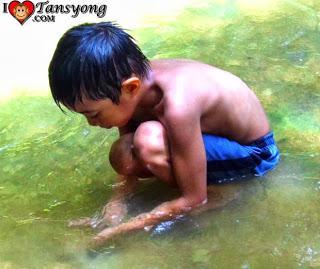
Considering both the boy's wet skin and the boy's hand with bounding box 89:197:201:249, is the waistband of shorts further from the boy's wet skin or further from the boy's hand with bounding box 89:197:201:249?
the boy's hand with bounding box 89:197:201:249

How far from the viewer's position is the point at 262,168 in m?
2.22

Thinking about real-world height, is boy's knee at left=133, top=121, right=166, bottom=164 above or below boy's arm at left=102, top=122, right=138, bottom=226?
above

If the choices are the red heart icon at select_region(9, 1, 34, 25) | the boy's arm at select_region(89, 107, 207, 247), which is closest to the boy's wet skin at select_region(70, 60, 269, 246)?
the boy's arm at select_region(89, 107, 207, 247)

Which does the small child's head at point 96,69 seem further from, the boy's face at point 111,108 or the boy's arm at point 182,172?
the boy's arm at point 182,172

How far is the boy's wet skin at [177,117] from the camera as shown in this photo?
1.88m

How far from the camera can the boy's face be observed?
73.4 inches

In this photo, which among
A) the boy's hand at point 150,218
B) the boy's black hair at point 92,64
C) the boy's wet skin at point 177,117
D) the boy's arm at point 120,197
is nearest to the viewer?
the boy's black hair at point 92,64

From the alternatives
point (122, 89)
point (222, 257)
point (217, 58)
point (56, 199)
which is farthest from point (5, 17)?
point (222, 257)

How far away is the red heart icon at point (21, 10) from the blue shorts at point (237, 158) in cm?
193

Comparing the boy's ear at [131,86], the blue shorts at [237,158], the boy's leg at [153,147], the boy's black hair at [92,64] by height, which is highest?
the boy's black hair at [92,64]

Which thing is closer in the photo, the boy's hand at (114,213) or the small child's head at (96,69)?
the small child's head at (96,69)

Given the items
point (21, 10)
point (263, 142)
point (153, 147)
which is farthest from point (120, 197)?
point (21, 10)

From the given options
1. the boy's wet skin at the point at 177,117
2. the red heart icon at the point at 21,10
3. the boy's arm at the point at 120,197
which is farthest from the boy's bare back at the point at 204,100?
the red heart icon at the point at 21,10

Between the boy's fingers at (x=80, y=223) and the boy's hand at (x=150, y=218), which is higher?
the boy's hand at (x=150, y=218)
